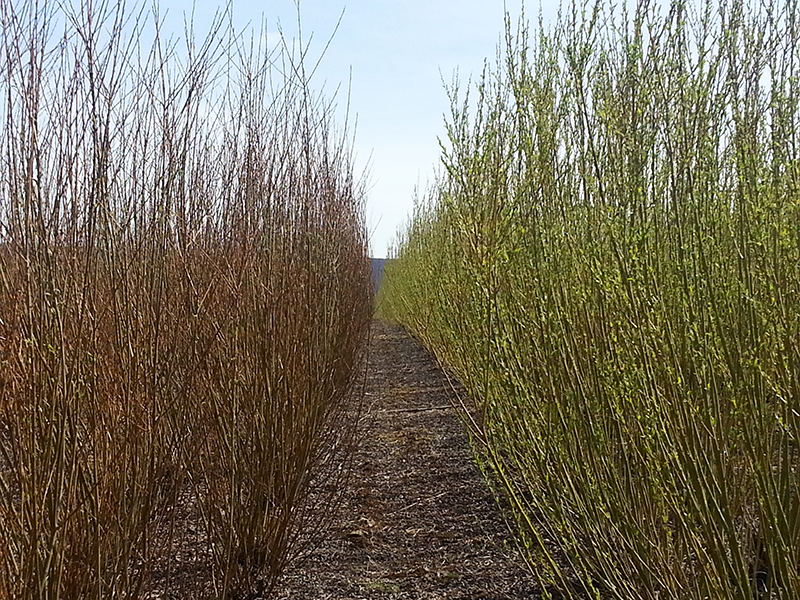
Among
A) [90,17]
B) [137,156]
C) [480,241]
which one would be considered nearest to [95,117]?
[90,17]

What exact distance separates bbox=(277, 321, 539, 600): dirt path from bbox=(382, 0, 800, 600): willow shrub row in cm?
53

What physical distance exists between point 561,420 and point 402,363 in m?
8.45

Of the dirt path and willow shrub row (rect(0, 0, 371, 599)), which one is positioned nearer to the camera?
willow shrub row (rect(0, 0, 371, 599))

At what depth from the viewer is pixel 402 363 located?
1091 cm

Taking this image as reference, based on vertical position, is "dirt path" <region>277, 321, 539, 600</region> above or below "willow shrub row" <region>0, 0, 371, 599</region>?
below

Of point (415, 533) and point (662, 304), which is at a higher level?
point (662, 304)

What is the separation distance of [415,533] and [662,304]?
235cm

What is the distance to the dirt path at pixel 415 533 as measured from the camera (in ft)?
10.8

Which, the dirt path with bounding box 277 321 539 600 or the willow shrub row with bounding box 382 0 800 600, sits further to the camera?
the dirt path with bounding box 277 321 539 600

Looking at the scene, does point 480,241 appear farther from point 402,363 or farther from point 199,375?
point 402,363

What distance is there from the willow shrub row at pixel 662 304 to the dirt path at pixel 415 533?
53 centimetres

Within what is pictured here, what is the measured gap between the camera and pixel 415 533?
3.98 m

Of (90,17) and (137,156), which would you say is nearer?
(90,17)

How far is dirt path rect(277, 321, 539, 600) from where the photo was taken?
3.29 metres
